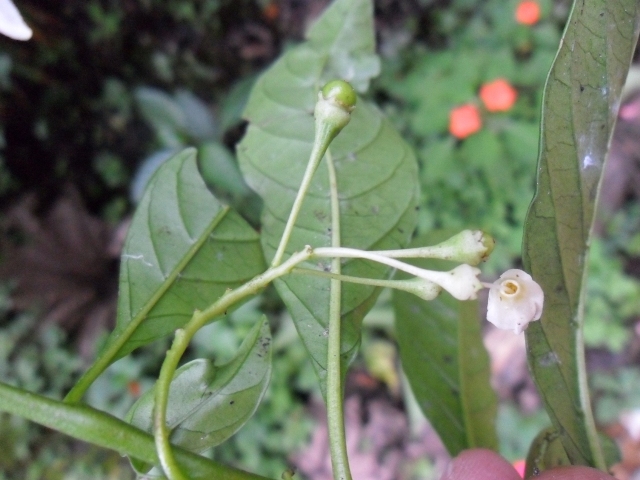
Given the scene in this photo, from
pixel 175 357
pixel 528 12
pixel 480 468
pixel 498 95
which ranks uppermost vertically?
pixel 528 12

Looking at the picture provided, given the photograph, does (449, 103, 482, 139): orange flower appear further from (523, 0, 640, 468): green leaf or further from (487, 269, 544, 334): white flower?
(487, 269, 544, 334): white flower

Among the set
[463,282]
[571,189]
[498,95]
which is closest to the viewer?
[463,282]

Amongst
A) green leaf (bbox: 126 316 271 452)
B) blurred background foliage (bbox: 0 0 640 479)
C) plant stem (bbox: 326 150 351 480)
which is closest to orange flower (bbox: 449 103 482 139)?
blurred background foliage (bbox: 0 0 640 479)

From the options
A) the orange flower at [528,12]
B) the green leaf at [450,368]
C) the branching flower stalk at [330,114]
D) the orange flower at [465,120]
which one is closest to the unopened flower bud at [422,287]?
the branching flower stalk at [330,114]

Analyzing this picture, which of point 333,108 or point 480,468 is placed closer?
point 333,108

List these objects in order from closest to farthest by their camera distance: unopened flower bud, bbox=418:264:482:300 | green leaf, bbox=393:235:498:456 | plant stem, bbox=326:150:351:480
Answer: unopened flower bud, bbox=418:264:482:300 → plant stem, bbox=326:150:351:480 → green leaf, bbox=393:235:498:456

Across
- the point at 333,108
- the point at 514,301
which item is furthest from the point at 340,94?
the point at 514,301

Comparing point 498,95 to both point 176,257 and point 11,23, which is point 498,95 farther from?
point 11,23
